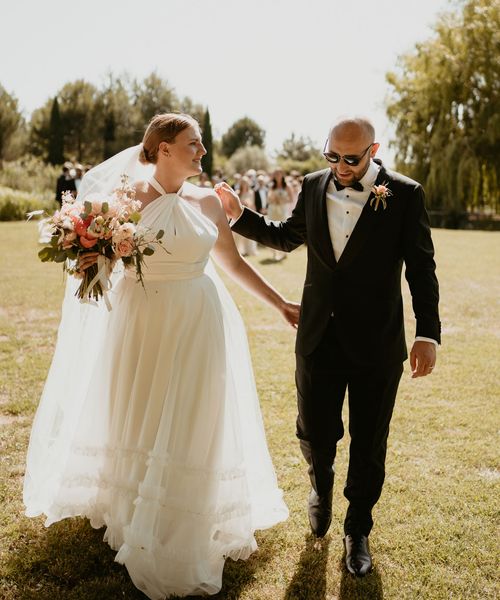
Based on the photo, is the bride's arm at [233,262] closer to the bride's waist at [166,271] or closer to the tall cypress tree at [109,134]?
the bride's waist at [166,271]

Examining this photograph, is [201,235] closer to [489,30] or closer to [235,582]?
[235,582]

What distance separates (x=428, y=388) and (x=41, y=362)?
439cm

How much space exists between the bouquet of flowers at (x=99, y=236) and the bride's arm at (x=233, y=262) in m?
0.64

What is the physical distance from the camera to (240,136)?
9044 centimetres

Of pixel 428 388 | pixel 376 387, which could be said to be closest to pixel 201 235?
pixel 376 387

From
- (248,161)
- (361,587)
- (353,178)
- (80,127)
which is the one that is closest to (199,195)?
(353,178)

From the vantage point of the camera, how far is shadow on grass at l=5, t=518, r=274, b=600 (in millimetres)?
3010

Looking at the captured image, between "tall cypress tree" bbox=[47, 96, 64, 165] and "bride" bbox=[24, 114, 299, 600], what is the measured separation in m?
51.5

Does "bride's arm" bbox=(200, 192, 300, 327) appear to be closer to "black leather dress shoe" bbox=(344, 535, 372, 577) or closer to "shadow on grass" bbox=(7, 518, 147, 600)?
"black leather dress shoe" bbox=(344, 535, 372, 577)

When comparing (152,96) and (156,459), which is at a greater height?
(152,96)

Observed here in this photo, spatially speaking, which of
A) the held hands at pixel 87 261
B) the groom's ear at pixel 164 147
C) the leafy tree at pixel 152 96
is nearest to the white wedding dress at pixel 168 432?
the groom's ear at pixel 164 147

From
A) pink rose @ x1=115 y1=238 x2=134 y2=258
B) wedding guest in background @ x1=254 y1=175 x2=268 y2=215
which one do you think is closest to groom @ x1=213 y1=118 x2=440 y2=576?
pink rose @ x1=115 y1=238 x2=134 y2=258

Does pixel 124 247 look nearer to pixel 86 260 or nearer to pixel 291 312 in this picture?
pixel 86 260

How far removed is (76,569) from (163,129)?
2515 millimetres
